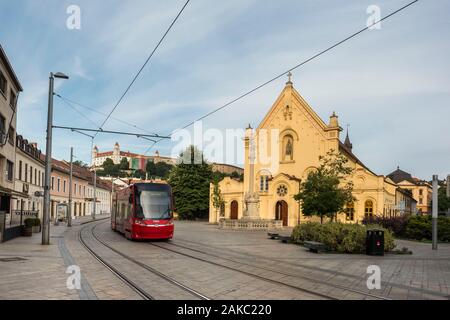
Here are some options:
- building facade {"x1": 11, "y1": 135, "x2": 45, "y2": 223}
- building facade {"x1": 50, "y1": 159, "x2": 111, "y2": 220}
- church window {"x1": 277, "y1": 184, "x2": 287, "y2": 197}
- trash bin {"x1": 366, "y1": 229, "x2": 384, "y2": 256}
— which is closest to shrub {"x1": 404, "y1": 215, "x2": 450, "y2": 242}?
trash bin {"x1": 366, "y1": 229, "x2": 384, "y2": 256}

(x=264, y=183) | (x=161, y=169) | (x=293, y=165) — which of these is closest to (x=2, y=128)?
(x=264, y=183)

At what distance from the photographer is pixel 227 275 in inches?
449

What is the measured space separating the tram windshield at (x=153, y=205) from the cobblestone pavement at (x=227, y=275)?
12.0ft

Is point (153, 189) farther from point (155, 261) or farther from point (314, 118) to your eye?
point (314, 118)

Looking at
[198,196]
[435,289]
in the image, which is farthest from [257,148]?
[435,289]

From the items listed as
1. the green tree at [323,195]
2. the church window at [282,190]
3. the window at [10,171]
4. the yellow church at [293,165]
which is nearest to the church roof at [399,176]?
the yellow church at [293,165]

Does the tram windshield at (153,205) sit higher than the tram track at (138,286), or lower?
higher

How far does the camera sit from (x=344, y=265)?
14.2 m

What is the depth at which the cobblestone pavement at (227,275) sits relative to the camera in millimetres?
8977

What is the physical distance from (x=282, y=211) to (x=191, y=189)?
787 inches

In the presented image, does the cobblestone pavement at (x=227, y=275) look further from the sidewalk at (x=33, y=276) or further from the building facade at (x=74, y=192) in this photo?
the building facade at (x=74, y=192)

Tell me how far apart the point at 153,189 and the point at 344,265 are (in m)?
10.7

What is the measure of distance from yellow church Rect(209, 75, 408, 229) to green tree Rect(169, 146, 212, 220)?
11.4 metres

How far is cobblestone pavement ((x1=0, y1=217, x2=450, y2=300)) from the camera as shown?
898 centimetres
